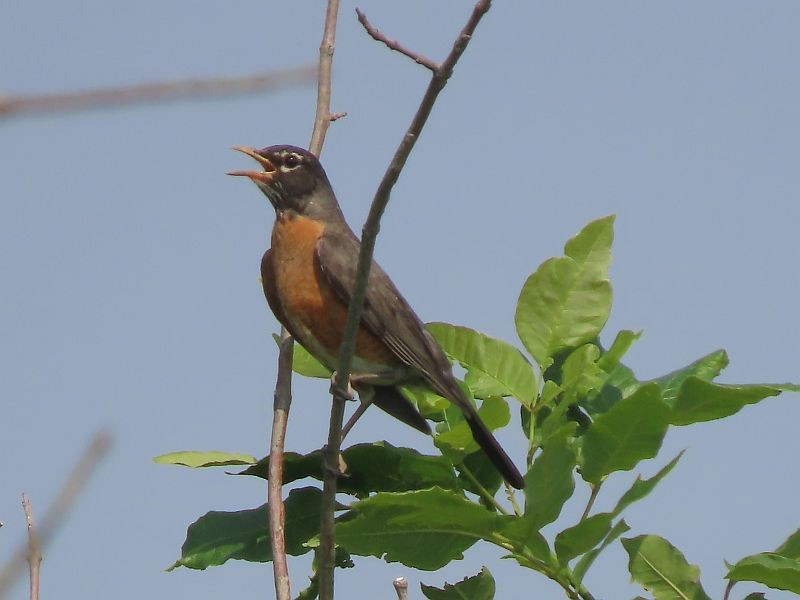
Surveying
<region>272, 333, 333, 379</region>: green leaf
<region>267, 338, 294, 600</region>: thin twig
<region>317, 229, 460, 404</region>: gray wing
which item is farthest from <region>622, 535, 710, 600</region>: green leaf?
<region>317, 229, 460, 404</region>: gray wing

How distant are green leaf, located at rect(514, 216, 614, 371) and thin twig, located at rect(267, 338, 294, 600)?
843 mm

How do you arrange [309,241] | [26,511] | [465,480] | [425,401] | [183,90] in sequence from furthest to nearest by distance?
1. [309,241]
2. [425,401]
3. [465,480]
4. [26,511]
5. [183,90]

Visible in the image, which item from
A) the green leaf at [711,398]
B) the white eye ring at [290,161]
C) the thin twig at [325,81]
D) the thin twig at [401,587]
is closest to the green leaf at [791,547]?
the green leaf at [711,398]

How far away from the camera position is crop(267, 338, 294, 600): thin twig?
3246 mm

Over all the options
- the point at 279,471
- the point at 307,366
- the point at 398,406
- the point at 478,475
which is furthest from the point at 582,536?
the point at 398,406

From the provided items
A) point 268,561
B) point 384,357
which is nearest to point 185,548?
point 268,561

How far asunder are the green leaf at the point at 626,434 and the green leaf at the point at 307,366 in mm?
1323

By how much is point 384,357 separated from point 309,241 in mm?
667

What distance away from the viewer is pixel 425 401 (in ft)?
14.2

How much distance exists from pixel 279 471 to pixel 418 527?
56cm

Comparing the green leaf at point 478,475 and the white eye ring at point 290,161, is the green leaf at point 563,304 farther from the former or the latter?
the white eye ring at point 290,161

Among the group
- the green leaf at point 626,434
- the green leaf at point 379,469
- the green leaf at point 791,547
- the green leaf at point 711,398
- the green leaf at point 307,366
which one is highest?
the green leaf at point 307,366

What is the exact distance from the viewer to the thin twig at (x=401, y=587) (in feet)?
10.1

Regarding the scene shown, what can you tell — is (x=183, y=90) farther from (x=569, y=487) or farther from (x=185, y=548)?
(x=185, y=548)
